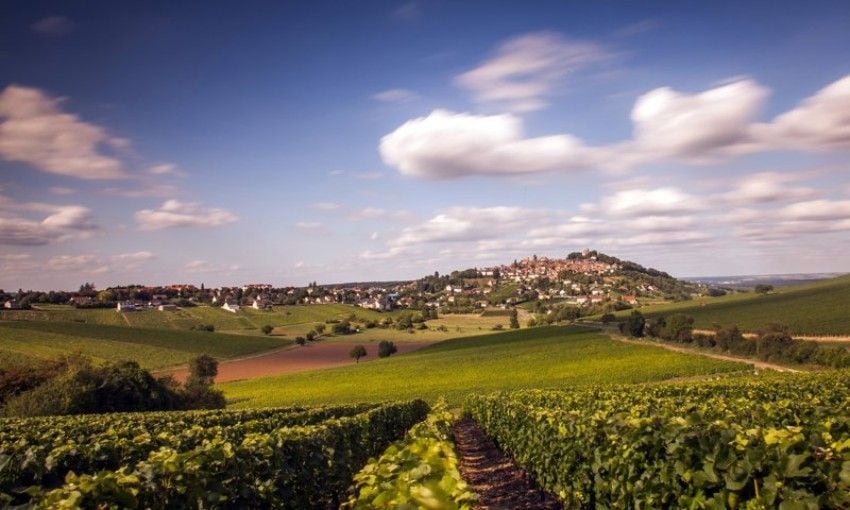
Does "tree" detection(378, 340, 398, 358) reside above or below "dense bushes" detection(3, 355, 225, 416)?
Result: below

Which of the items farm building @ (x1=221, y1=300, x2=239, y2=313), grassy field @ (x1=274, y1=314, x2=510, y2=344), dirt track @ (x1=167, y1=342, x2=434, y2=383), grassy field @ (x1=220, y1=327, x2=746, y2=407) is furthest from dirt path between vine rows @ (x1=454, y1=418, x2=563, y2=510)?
farm building @ (x1=221, y1=300, x2=239, y2=313)

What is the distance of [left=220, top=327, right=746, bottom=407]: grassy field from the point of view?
4978 centimetres

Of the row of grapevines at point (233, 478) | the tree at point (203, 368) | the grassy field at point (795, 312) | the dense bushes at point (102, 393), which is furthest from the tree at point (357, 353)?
the row of grapevines at point (233, 478)

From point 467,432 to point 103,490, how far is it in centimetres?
2651

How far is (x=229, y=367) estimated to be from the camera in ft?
259

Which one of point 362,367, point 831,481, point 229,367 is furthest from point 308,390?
point 831,481

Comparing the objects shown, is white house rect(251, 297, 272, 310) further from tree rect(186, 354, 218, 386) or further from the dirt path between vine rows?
the dirt path between vine rows

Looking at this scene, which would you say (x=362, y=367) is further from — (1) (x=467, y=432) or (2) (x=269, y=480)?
(2) (x=269, y=480)

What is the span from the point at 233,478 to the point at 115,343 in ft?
288

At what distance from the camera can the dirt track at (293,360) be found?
73125 mm

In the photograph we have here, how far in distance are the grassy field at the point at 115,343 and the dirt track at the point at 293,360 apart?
462 cm

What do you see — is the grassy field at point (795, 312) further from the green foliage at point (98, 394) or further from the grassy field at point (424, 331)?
the green foliage at point (98, 394)

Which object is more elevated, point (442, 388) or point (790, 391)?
point (790, 391)

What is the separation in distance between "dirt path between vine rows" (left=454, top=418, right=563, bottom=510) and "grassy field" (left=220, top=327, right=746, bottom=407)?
23.0 meters
